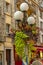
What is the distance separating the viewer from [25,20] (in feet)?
51.4

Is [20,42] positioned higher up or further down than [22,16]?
further down

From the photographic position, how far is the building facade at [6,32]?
3061 centimetres

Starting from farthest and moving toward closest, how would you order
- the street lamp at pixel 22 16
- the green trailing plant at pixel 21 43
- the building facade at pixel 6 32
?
1. the building facade at pixel 6 32
2. the green trailing plant at pixel 21 43
3. the street lamp at pixel 22 16

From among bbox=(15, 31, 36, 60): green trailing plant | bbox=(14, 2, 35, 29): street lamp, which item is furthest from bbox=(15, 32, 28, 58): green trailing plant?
bbox=(14, 2, 35, 29): street lamp

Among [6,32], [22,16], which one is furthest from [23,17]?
[6,32]

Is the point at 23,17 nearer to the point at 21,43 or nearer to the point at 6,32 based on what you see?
the point at 21,43

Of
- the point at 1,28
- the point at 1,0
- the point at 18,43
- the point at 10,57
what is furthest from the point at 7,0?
the point at 18,43

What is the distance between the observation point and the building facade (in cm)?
3061

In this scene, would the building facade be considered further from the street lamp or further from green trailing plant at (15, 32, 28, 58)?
the street lamp

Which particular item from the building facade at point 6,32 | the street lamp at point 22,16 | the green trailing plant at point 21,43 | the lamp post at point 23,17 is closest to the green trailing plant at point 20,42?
the green trailing plant at point 21,43

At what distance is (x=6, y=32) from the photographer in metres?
31.7

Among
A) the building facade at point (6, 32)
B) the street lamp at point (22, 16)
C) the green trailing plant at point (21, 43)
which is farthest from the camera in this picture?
the building facade at point (6, 32)

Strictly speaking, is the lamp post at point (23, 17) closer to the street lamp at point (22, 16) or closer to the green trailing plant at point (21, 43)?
the street lamp at point (22, 16)

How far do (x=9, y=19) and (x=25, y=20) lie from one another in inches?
677
